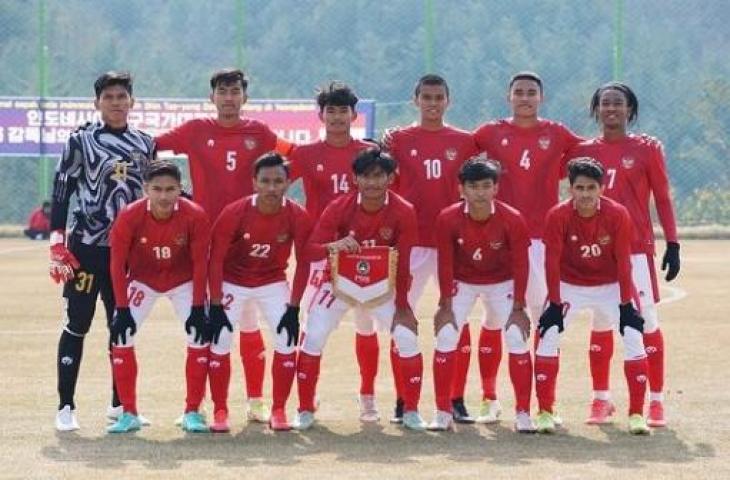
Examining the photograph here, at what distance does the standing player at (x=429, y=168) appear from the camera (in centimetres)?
939

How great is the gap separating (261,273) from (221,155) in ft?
2.61

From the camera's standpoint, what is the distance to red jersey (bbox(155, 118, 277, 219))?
9.34m

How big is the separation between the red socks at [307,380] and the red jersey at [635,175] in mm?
1897

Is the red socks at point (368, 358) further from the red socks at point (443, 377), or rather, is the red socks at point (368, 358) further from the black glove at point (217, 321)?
the black glove at point (217, 321)

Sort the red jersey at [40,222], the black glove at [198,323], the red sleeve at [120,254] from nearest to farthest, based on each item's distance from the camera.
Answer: the red sleeve at [120,254], the black glove at [198,323], the red jersey at [40,222]

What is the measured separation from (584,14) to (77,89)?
14.3 meters

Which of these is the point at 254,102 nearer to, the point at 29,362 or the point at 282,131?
the point at 282,131

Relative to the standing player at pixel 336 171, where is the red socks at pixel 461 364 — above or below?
below

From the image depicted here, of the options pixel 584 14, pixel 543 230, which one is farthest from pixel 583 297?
pixel 584 14

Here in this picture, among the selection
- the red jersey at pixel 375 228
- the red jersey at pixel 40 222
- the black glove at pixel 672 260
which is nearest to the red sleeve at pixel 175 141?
the red jersey at pixel 375 228

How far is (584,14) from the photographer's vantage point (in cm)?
4575

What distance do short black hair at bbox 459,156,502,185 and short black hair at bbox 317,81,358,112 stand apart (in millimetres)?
851

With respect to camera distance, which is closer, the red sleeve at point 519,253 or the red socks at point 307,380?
the red sleeve at point 519,253

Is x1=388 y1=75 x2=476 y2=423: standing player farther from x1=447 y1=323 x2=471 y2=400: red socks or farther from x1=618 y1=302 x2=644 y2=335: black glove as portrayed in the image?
x1=618 y1=302 x2=644 y2=335: black glove
